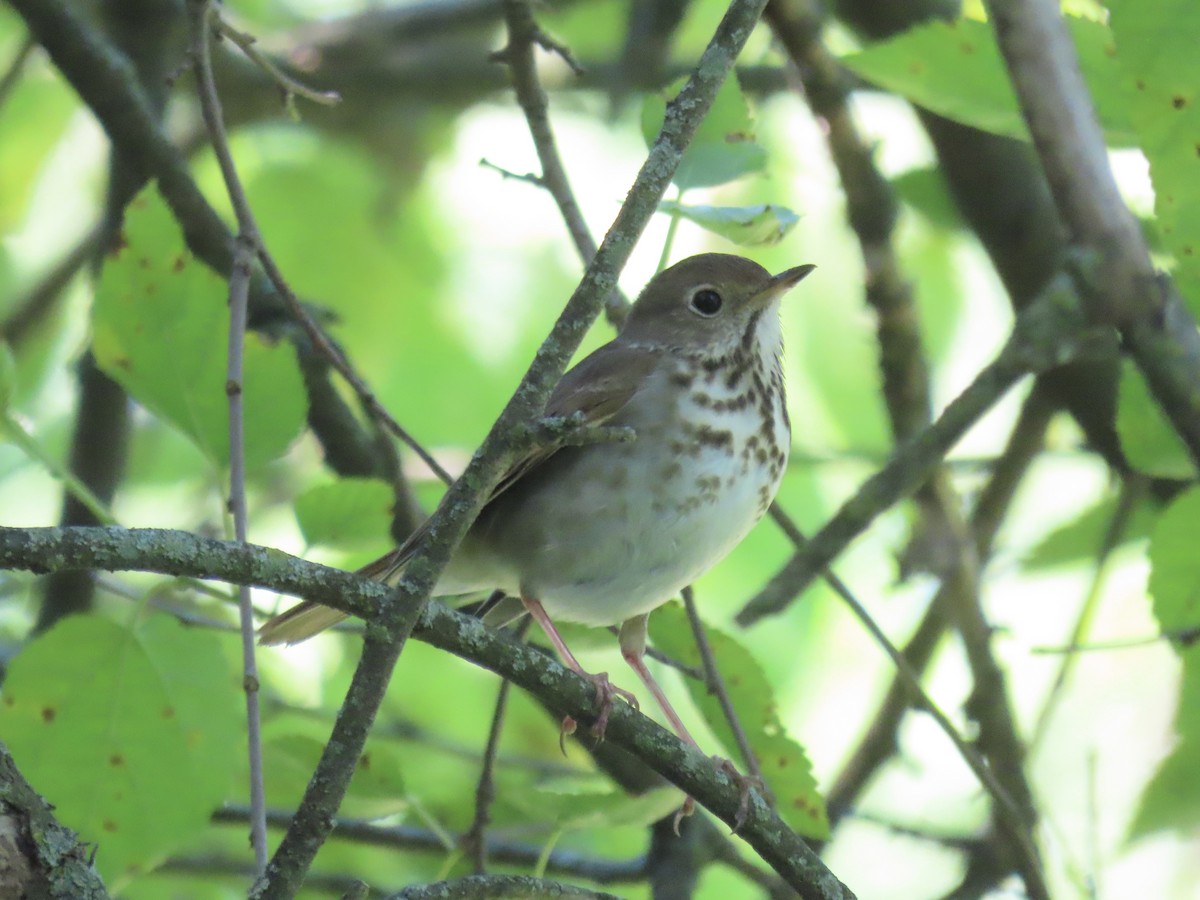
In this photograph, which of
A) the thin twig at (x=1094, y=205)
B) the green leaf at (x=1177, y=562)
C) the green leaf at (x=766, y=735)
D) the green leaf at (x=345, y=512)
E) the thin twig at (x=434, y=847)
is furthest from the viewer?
the thin twig at (x=434, y=847)

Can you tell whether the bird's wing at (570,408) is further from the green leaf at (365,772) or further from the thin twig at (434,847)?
the thin twig at (434,847)

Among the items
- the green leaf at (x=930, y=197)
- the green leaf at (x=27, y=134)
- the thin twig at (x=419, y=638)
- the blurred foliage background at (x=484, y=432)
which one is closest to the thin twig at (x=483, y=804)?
the blurred foliage background at (x=484, y=432)

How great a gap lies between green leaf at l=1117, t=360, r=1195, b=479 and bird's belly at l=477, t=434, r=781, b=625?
0.89 m

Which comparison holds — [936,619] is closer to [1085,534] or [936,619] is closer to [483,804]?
[1085,534]

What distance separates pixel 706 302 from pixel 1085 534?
1.25m

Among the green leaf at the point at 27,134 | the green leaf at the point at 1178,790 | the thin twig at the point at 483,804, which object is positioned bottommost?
the thin twig at the point at 483,804

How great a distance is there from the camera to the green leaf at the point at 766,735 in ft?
11.0

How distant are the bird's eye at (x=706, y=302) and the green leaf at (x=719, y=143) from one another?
0.99 metres

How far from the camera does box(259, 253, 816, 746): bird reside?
3.64 m

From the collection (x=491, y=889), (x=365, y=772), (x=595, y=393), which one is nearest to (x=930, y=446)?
(x=595, y=393)

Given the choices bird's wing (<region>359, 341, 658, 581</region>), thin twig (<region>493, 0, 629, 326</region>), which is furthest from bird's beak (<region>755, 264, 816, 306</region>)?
thin twig (<region>493, 0, 629, 326</region>)

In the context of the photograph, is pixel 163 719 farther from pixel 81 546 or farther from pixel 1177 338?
pixel 1177 338

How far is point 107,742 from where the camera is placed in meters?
3.07

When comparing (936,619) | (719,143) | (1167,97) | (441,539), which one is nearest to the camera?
(441,539)
